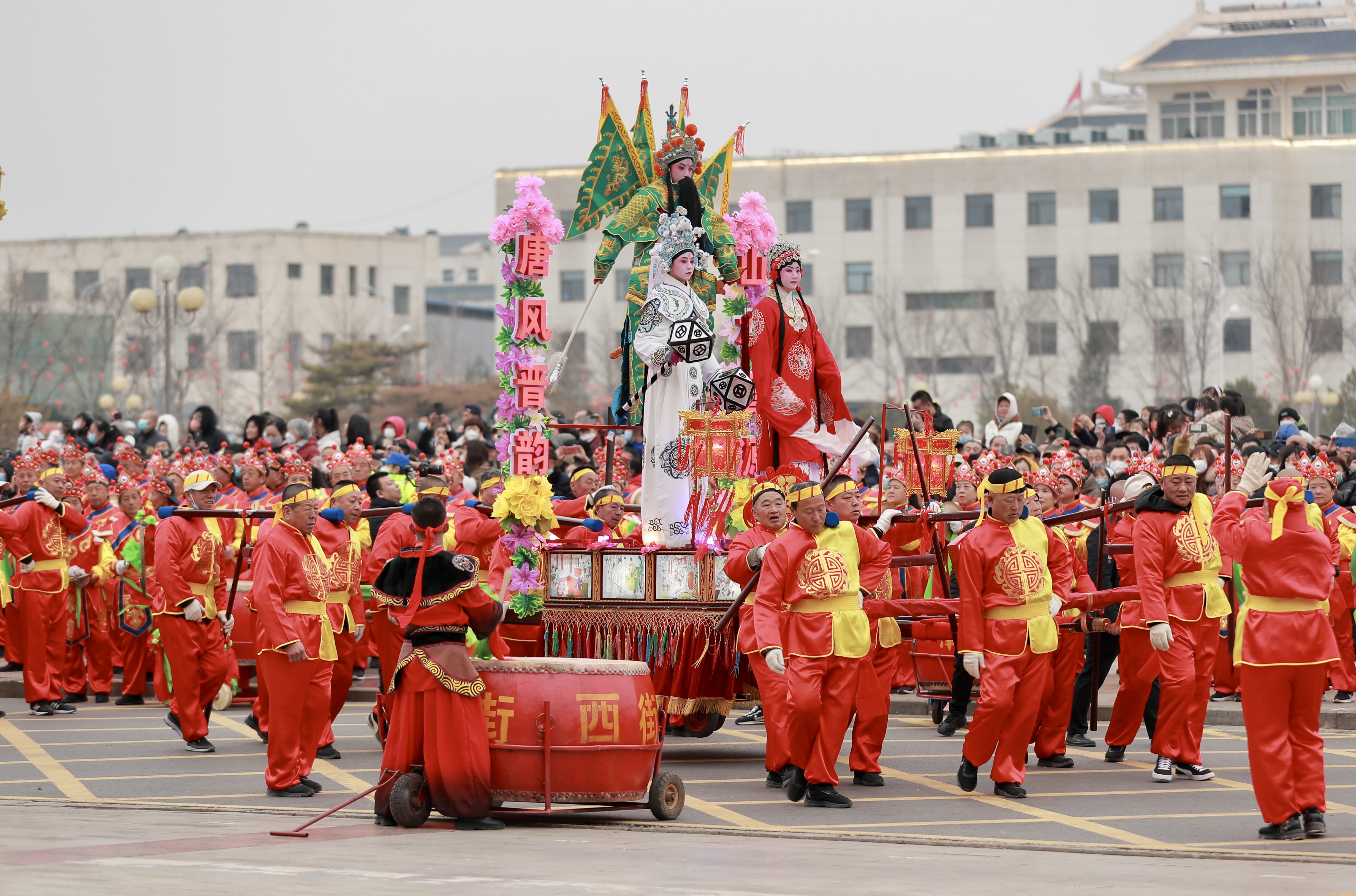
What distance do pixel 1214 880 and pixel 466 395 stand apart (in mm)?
46571

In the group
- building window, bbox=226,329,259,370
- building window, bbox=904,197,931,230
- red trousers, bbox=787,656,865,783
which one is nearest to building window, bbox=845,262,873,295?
building window, bbox=904,197,931,230

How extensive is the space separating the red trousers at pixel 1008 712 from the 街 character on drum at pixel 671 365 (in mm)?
2816

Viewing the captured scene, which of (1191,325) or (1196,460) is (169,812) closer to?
(1196,460)

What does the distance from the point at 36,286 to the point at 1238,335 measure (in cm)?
3835

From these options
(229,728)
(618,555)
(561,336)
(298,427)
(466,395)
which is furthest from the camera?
(561,336)

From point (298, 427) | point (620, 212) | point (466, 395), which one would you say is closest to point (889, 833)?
point (620, 212)

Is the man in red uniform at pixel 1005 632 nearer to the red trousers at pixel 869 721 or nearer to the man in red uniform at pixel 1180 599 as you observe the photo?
the red trousers at pixel 869 721

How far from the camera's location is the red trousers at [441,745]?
932 cm

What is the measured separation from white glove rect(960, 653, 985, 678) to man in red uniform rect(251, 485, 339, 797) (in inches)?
143

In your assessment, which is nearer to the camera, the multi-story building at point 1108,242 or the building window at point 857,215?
the multi-story building at point 1108,242

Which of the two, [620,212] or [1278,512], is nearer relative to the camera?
[1278,512]

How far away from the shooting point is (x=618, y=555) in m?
12.7

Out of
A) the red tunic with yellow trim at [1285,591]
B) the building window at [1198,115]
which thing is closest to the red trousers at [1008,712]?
the red tunic with yellow trim at [1285,591]

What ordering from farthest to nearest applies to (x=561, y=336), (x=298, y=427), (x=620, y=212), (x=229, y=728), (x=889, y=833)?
(x=561, y=336), (x=298, y=427), (x=229, y=728), (x=620, y=212), (x=889, y=833)
